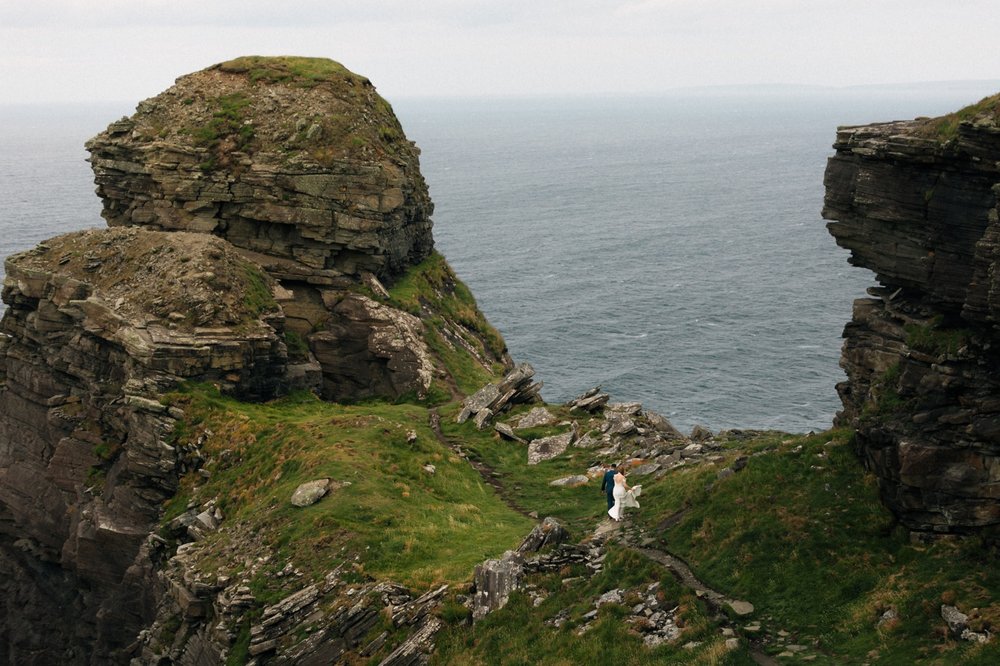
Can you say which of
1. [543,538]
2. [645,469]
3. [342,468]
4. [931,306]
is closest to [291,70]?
[342,468]

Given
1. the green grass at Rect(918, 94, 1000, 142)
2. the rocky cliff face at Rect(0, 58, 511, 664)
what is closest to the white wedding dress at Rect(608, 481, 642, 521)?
the green grass at Rect(918, 94, 1000, 142)

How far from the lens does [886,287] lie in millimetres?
41312

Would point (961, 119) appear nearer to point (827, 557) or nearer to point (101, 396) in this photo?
point (827, 557)

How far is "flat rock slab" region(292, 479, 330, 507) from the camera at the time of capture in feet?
157

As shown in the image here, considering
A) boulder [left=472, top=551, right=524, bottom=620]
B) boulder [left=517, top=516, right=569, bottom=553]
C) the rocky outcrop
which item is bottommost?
boulder [left=472, top=551, right=524, bottom=620]

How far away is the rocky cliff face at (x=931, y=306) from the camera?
3334cm

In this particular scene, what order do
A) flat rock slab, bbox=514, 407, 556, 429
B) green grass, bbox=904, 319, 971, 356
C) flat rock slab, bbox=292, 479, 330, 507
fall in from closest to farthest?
1. green grass, bbox=904, 319, 971, 356
2. flat rock slab, bbox=292, 479, 330, 507
3. flat rock slab, bbox=514, 407, 556, 429

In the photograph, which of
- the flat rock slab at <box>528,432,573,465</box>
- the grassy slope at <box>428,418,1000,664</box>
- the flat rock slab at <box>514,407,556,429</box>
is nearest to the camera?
the grassy slope at <box>428,418,1000,664</box>

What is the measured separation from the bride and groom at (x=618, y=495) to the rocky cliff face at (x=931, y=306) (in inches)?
404

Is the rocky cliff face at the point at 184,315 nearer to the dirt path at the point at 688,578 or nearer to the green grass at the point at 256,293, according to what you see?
the green grass at the point at 256,293

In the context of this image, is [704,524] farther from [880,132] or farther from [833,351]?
[833,351]

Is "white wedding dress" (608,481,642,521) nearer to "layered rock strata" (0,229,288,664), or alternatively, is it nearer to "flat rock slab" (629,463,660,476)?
"flat rock slab" (629,463,660,476)

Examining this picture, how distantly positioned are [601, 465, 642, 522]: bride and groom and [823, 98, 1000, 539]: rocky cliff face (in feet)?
33.7

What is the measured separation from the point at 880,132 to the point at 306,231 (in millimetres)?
Answer: 44442
